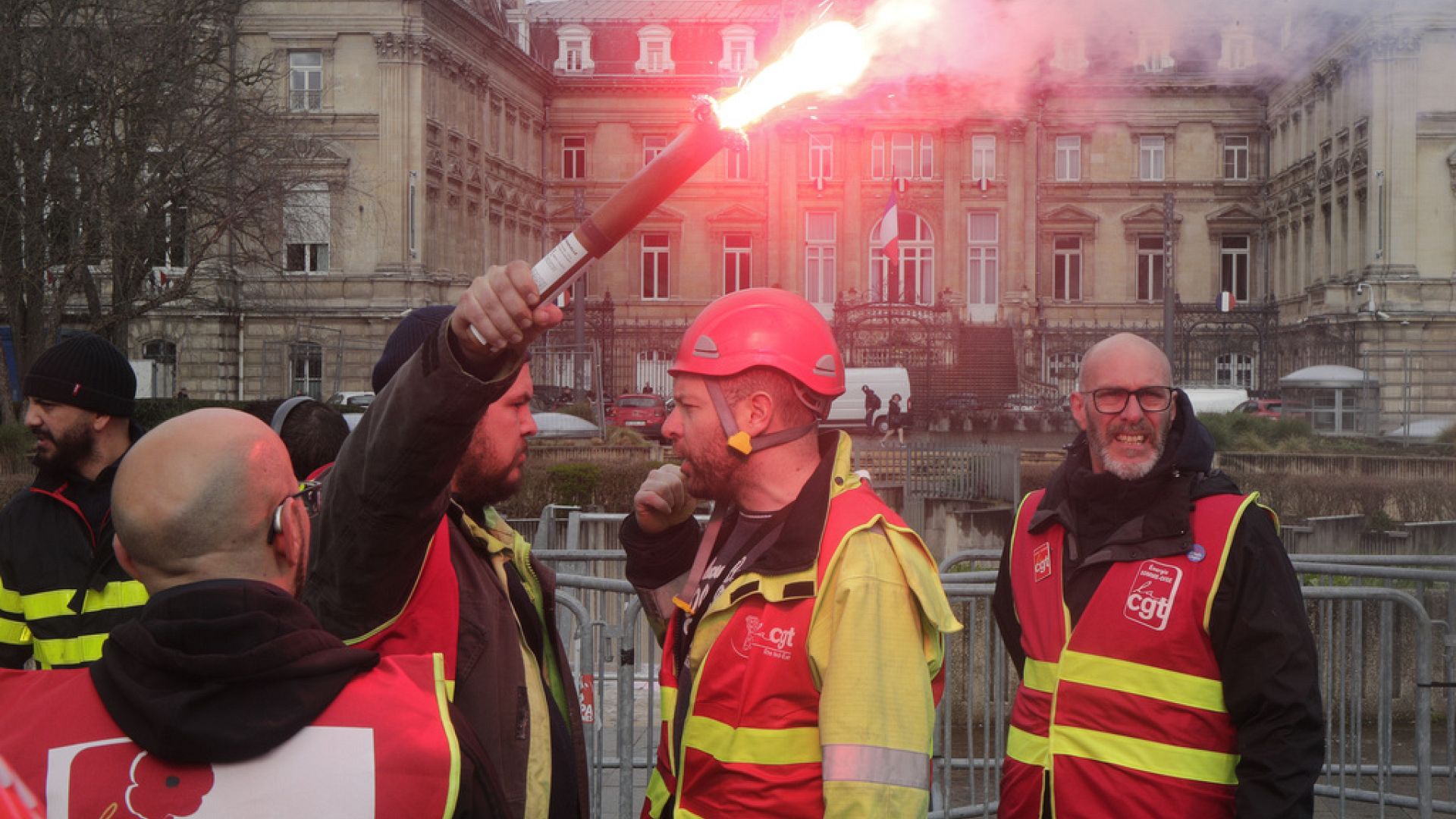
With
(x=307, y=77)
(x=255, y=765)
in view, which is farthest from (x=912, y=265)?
(x=255, y=765)

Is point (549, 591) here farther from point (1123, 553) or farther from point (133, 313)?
point (133, 313)

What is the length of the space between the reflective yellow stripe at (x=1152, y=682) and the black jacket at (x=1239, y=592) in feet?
0.17

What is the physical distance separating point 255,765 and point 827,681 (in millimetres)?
1053

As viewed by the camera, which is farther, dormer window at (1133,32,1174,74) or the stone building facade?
the stone building facade

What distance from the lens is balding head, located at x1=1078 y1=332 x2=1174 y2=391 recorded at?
3809 mm

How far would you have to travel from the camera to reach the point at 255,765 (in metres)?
1.90

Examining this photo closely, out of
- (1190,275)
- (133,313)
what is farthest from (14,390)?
(1190,275)

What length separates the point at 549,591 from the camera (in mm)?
2977

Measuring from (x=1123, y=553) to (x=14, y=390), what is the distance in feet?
79.6

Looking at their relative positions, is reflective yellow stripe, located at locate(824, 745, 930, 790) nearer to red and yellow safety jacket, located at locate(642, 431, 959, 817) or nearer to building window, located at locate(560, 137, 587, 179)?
red and yellow safety jacket, located at locate(642, 431, 959, 817)

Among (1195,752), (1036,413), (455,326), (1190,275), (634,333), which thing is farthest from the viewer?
(1190,275)

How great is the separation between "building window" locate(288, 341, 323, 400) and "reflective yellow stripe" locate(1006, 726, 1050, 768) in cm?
3706

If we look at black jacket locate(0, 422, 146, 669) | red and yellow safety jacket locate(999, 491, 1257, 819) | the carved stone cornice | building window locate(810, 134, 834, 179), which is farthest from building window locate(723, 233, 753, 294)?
red and yellow safety jacket locate(999, 491, 1257, 819)

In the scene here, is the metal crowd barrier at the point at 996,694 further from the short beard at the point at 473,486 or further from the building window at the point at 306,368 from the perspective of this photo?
the building window at the point at 306,368
